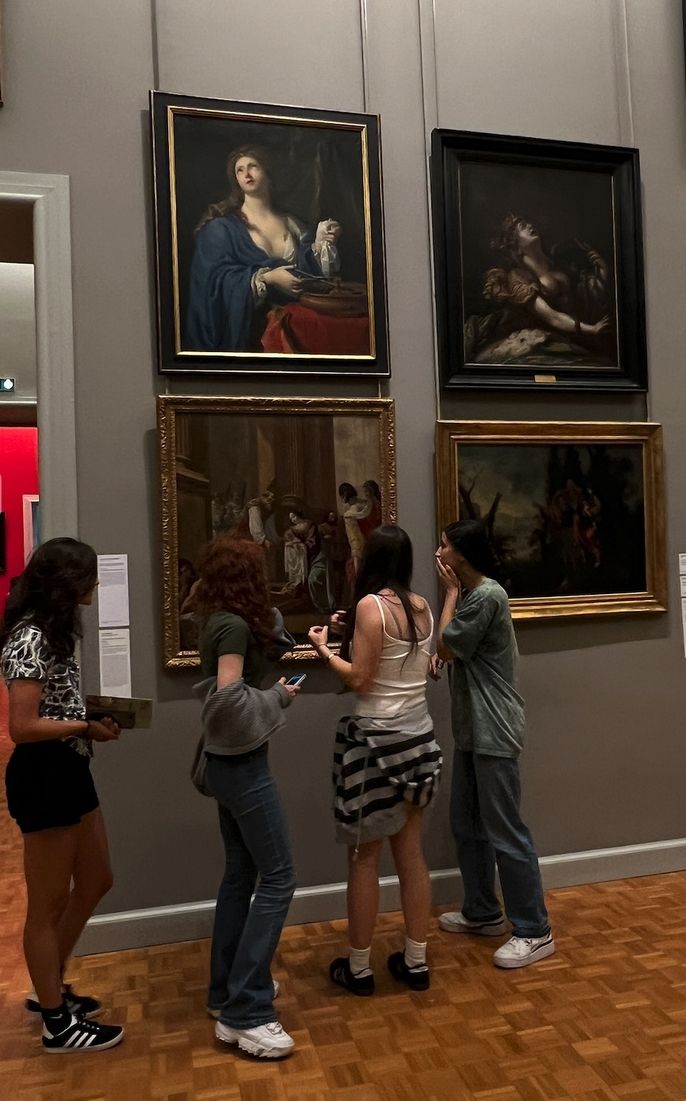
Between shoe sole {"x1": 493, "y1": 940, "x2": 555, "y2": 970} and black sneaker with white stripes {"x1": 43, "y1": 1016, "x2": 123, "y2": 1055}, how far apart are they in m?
1.75

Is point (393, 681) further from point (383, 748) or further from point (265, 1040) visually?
point (265, 1040)

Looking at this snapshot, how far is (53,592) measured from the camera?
3.46 metres

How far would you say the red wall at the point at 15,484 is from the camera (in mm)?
12641

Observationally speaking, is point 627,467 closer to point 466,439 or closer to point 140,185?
point 466,439

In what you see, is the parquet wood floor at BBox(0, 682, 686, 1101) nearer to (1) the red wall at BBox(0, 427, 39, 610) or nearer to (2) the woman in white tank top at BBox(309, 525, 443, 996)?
(2) the woman in white tank top at BBox(309, 525, 443, 996)

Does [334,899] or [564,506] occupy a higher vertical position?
[564,506]

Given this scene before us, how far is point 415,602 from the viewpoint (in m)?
4.03

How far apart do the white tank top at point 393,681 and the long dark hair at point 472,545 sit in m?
0.58

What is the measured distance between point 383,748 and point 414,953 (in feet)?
3.17

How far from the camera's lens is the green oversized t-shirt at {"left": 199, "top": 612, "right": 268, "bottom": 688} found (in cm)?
344

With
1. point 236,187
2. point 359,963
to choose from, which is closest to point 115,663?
point 359,963

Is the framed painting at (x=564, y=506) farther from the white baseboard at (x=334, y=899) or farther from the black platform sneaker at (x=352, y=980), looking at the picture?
the black platform sneaker at (x=352, y=980)

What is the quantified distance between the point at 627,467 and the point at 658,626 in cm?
101

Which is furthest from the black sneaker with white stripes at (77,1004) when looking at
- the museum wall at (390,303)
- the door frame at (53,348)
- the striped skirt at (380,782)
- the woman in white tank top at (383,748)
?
the door frame at (53,348)
